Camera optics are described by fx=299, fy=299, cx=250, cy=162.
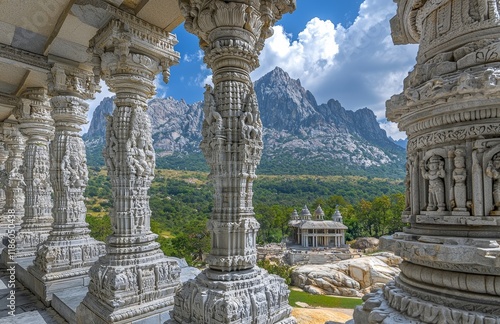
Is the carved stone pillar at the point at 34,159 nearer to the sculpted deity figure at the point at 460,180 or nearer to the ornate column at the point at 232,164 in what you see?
the ornate column at the point at 232,164

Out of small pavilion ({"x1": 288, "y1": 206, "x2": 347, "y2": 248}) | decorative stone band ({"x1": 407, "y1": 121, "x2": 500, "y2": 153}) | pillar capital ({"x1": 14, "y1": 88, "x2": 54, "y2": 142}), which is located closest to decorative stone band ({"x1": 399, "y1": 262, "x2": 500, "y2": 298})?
decorative stone band ({"x1": 407, "y1": 121, "x2": 500, "y2": 153})

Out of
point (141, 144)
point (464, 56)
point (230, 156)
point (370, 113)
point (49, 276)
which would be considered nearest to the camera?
point (464, 56)

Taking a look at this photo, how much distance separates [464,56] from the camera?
7.12ft

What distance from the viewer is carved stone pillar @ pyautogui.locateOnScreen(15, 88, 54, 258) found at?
352 inches

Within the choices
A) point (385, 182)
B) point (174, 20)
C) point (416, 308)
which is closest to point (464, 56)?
point (416, 308)

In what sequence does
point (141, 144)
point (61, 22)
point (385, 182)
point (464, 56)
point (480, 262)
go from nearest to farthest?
point (480, 262) < point (464, 56) < point (141, 144) < point (61, 22) < point (385, 182)

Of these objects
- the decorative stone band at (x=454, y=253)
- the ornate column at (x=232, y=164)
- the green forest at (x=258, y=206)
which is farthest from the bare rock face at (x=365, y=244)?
the decorative stone band at (x=454, y=253)

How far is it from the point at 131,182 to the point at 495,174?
4.99 meters

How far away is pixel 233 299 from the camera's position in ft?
11.3

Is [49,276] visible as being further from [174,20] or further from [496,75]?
[496,75]

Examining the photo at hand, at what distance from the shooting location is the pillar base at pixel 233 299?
134 inches

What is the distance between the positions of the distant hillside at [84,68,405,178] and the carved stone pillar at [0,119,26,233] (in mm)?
89513

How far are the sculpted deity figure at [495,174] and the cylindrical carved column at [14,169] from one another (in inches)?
522

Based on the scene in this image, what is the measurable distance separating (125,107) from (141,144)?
29.2 inches
